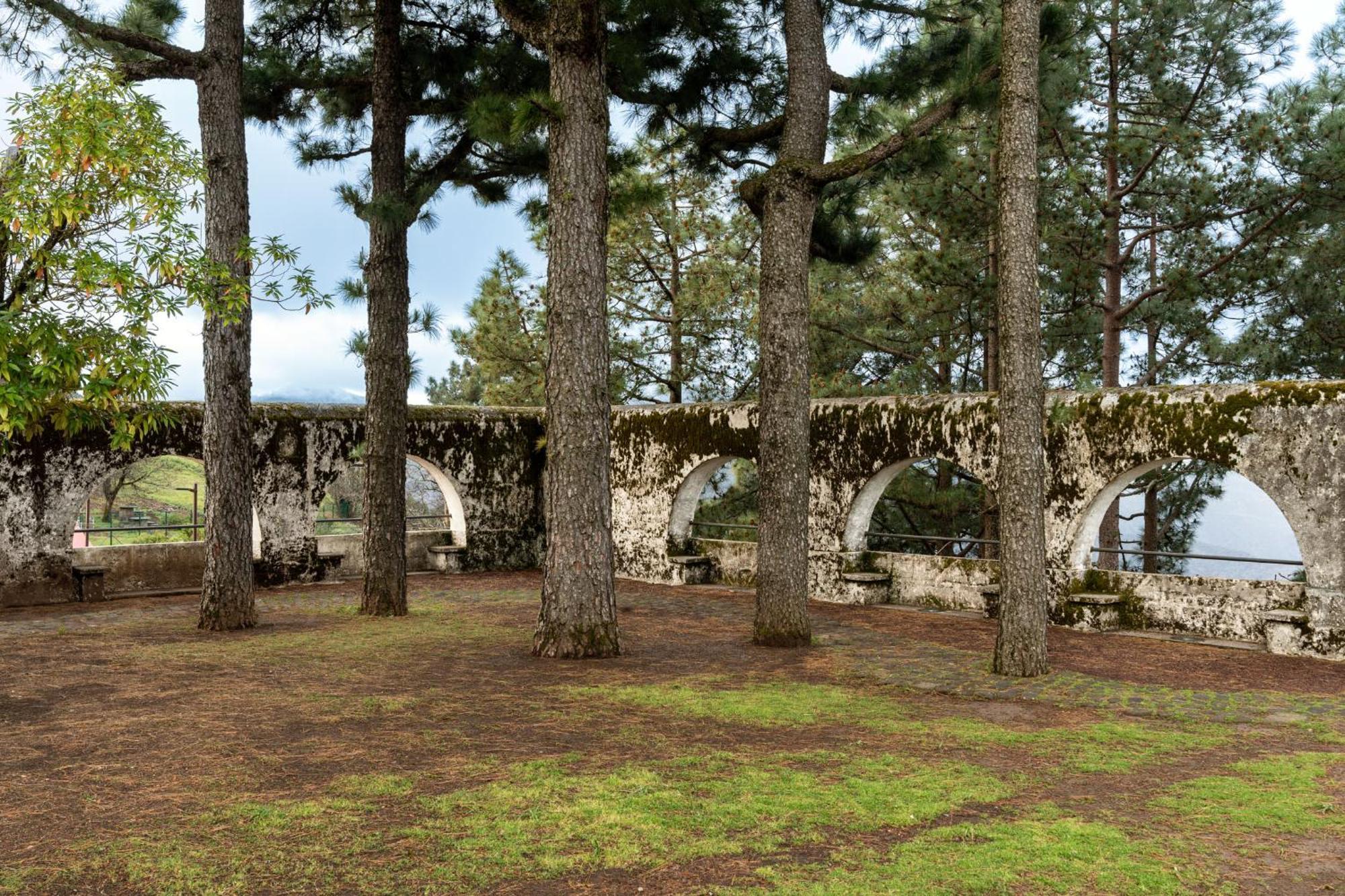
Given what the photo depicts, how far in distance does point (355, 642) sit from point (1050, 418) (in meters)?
7.38

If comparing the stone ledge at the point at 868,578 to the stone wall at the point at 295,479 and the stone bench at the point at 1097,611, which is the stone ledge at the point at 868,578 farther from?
the stone wall at the point at 295,479

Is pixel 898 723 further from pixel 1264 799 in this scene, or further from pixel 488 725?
pixel 488 725

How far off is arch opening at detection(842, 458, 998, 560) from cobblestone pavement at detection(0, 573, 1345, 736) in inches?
168

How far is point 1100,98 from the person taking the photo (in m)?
15.6

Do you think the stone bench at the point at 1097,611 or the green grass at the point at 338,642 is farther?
the stone bench at the point at 1097,611

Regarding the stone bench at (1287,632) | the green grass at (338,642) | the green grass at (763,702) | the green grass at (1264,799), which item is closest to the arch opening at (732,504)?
the green grass at (338,642)

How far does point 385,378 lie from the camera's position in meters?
11.6

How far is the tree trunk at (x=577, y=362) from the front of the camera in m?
8.87

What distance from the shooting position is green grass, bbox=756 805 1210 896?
4031mm

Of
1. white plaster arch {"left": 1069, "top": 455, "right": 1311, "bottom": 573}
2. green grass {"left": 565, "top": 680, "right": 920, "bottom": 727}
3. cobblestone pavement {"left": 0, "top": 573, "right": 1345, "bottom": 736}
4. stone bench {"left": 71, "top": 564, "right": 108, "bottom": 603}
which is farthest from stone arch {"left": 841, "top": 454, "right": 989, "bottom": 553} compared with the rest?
stone bench {"left": 71, "top": 564, "right": 108, "bottom": 603}

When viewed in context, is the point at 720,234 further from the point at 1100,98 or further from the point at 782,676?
the point at 782,676

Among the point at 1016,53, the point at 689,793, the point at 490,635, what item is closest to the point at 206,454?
the point at 490,635

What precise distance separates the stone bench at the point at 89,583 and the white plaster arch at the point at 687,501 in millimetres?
7304

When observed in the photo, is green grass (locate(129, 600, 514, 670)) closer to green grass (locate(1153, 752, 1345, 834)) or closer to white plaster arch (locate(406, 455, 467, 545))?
white plaster arch (locate(406, 455, 467, 545))
